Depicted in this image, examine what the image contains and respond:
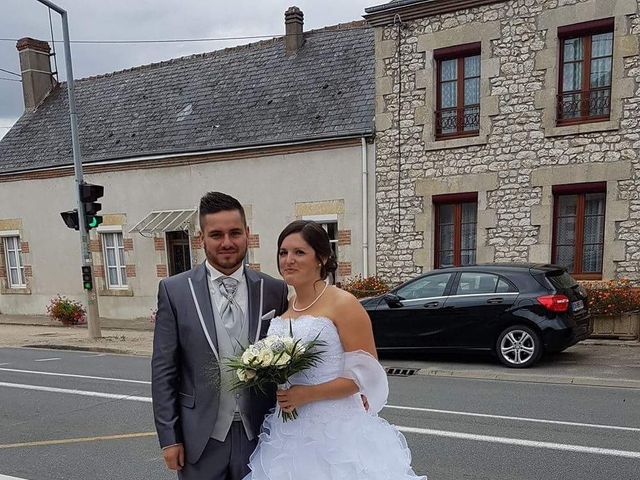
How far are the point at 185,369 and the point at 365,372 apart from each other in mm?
831

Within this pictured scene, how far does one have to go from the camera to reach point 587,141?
1005cm

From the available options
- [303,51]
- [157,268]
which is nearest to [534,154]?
[303,51]

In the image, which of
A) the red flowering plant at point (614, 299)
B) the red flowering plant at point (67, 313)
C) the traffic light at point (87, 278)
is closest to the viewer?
the red flowering plant at point (614, 299)

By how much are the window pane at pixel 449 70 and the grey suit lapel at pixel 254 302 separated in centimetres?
1019

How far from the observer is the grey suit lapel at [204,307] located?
2.27 meters

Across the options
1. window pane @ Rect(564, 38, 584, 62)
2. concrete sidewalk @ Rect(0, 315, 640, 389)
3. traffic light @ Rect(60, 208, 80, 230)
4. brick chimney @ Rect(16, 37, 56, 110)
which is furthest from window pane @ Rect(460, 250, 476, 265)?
brick chimney @ Rect(16, 37, 56, 110)

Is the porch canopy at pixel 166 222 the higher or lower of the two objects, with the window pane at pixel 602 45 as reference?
lower

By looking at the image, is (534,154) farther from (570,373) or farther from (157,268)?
(157,268)

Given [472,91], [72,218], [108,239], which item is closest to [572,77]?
[472,91]

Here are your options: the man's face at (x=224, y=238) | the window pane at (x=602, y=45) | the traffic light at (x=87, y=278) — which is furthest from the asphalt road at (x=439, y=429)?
the window pane at (x=602, y=45)

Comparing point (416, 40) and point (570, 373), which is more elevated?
point (416, 40)

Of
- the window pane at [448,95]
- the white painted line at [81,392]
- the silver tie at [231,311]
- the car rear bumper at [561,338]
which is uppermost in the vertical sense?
the window pane at [448,95]

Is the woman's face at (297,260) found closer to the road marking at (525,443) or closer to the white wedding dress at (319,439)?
the white wedding dress at (319,439)

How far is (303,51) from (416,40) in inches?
174
